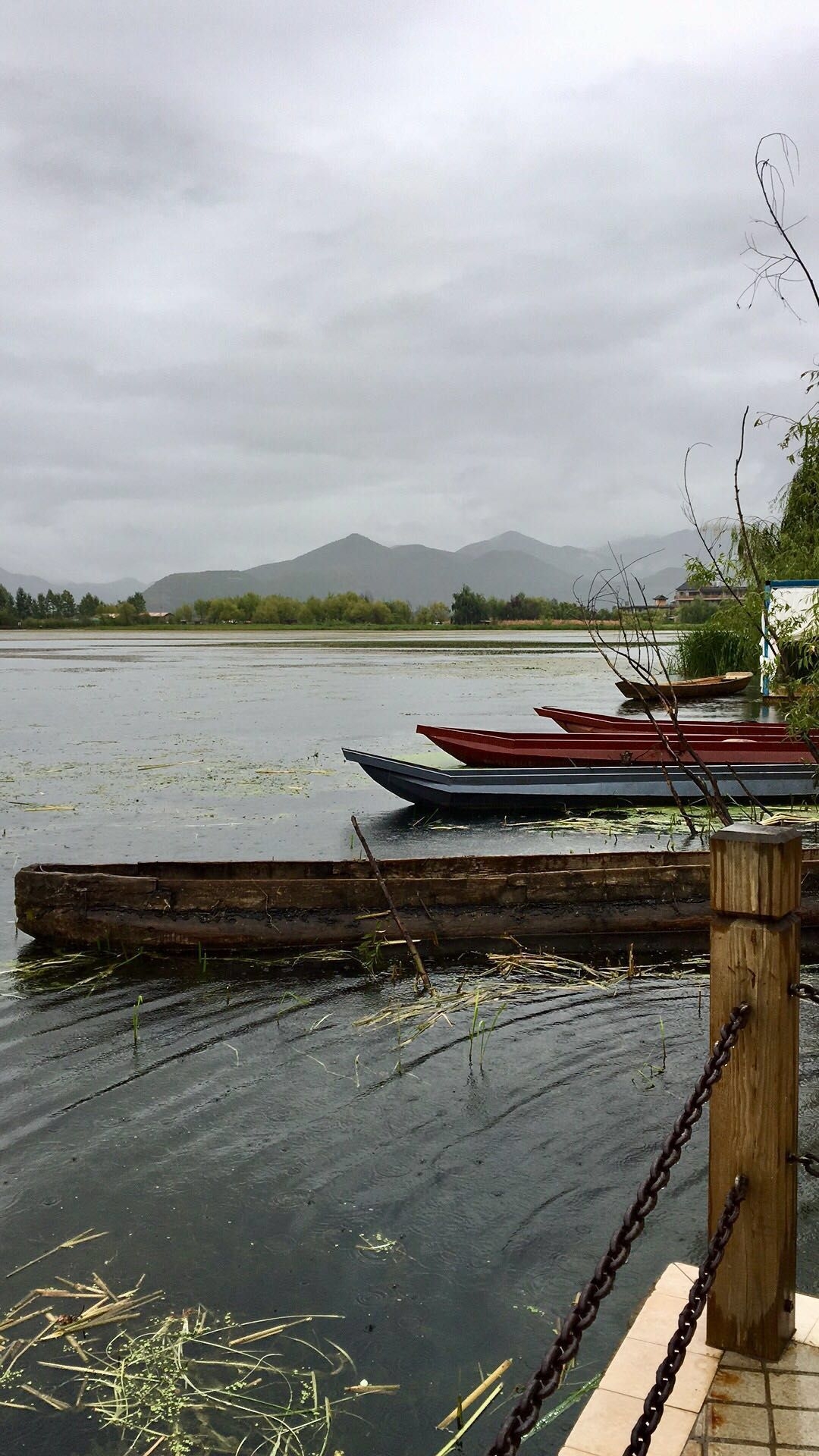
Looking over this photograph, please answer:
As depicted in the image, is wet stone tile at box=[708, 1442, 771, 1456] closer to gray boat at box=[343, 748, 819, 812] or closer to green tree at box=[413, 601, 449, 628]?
gray boat at box=[343, 748, 819, 812]

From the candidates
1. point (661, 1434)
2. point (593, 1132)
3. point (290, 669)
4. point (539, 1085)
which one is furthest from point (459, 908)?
point (290, 669)

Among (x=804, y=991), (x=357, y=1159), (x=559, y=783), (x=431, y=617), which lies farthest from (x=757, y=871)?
(x=431, y=617)

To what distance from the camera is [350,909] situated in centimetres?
934

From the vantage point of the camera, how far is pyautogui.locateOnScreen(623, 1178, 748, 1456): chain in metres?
2.50

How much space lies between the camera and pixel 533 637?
431 ft

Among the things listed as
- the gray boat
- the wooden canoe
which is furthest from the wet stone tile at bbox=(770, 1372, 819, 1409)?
the gray boat

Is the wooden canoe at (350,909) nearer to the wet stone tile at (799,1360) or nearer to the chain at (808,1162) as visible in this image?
the chain at (808,1162)

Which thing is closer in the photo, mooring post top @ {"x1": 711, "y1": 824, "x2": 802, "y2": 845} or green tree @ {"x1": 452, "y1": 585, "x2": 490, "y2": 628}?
mooring post top @ {"x1": 711, "y1": 824, "x2": 802, "y2": 845}

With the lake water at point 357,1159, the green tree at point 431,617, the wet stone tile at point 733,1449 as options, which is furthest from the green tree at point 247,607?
the wet stone tile at point 733,1449

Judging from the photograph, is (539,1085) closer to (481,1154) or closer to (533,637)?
(481,1154)

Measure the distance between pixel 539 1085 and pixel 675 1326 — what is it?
11.3 feet

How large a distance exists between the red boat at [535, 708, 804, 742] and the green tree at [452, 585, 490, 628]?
5883 inches

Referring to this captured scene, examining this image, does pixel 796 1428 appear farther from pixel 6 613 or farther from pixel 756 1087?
pixel 6 613

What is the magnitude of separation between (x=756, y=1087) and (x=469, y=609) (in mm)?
168407
